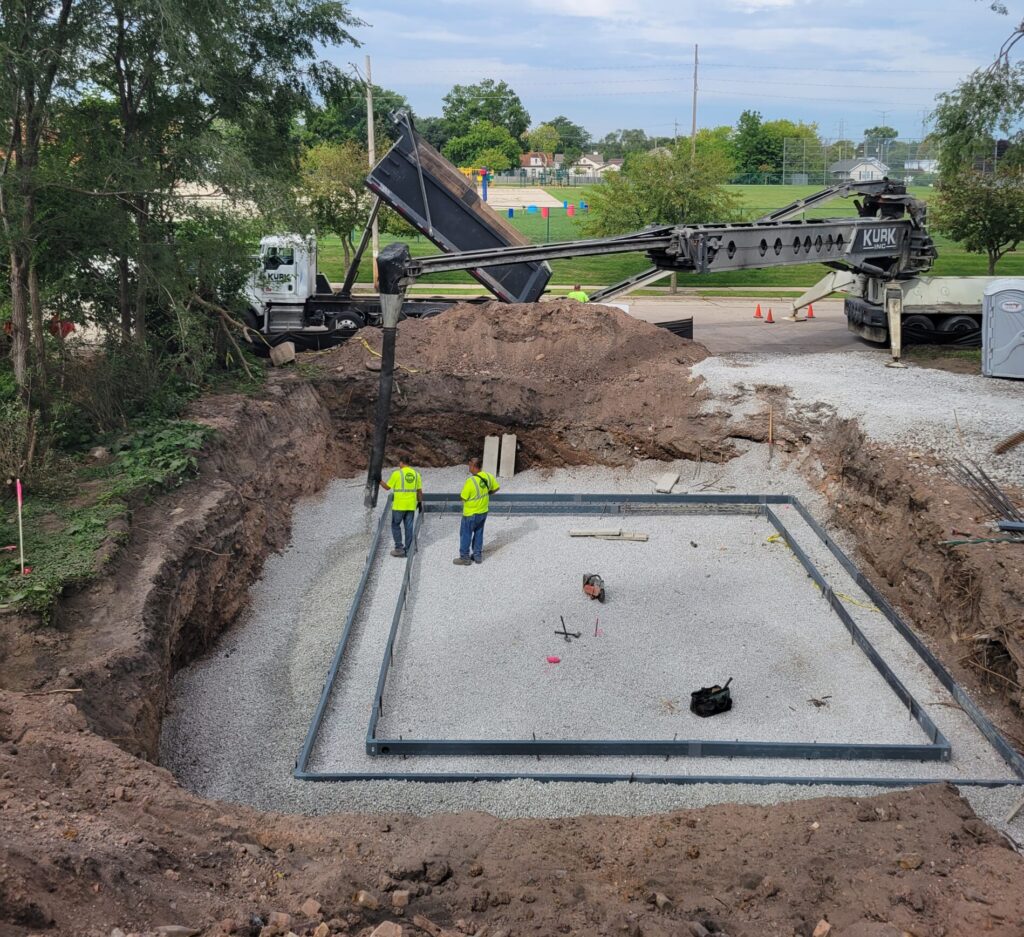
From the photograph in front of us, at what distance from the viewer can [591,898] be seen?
20.4ft

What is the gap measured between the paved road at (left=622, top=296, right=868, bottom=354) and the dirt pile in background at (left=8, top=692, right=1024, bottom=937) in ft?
50.3

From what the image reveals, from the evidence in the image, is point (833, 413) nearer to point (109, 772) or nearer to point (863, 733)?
point (863, 733)

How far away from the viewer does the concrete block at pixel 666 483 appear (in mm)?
15969

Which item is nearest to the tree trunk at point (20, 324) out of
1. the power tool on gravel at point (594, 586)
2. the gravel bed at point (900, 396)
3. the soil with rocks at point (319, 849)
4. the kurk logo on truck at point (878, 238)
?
the soil with rocks at point (319, 849)

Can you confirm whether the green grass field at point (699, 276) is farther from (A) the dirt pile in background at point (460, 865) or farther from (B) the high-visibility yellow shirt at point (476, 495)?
(A) the dirt pile in background at point (460, 865)

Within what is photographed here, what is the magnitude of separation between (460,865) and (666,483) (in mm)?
10258

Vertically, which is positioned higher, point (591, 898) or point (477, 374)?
point (477, 374)

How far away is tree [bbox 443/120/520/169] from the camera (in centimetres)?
7062

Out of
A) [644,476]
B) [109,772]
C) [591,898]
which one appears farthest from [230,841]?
[644,476]

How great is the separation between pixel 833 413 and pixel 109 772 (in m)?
12.4

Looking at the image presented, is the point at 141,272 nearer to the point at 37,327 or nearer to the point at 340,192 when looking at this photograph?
the point at 37,327

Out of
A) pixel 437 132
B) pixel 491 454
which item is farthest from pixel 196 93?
pixel 437 132

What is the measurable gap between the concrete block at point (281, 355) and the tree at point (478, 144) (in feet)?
178

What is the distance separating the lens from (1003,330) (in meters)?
16.7
